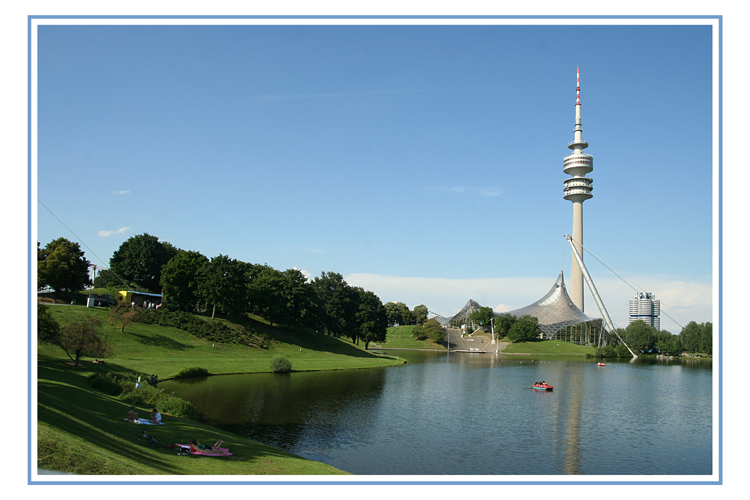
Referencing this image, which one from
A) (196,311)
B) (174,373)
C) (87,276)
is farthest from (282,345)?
(87,276)

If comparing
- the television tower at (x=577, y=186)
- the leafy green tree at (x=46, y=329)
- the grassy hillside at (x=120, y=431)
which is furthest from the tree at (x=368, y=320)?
the television tower at (x=577, y=186)

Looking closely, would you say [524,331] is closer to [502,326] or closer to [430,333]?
[502,326]

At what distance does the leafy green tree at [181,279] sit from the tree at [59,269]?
11835mm

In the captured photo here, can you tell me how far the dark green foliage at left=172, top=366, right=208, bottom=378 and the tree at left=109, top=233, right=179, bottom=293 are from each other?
51124 millimetres

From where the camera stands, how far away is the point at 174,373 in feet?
156

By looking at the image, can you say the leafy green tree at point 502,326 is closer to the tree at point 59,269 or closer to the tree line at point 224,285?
the tree line at point 224,285

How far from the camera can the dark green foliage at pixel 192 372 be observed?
4765 centimetres

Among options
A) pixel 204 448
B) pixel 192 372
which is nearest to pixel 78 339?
pixel 192 372

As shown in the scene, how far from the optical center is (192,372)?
49.4 metres

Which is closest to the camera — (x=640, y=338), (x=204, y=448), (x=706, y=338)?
(x=204, y=448)

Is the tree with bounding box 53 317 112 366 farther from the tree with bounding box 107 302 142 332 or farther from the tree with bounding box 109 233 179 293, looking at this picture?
the tree with bounding box 109 233 179 293

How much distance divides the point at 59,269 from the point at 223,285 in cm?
2207

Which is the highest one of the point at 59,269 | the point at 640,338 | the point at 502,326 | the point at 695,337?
the point at 59,269

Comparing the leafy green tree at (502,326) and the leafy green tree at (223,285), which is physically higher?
the leafy green tree at (223,285)
